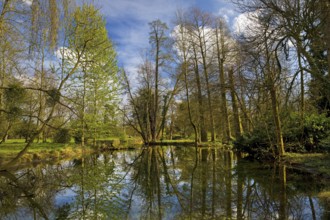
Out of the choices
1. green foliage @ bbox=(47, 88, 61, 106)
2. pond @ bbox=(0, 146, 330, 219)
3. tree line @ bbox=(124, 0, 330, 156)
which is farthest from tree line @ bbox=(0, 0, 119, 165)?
tree line @ bbox=(124, 0, 330, 156)

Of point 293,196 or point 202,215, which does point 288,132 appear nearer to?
point 293,196

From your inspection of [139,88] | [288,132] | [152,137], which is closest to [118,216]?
[288,132]

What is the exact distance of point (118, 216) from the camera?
477 cm

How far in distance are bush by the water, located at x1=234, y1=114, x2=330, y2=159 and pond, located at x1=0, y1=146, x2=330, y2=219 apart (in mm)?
2624

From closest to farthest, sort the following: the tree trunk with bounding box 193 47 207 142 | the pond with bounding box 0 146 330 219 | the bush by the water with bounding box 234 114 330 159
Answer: the pond with bounding box 0 146 330 219 < the bush by the water with bounding box 234 114 330 159 < the tree trunk with bounding box 193 47 207 142

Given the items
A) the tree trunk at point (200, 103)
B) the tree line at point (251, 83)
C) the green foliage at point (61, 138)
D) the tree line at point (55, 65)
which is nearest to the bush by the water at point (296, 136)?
the tree line at point (251, 83)

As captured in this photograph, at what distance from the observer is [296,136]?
37.9 feet

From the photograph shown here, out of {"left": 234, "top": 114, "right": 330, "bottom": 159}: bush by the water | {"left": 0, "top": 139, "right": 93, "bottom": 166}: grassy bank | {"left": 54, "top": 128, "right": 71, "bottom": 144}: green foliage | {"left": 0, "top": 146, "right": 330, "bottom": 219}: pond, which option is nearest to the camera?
{"left": 0, "top": 146, "right": 330, "bottom": 219}: pond

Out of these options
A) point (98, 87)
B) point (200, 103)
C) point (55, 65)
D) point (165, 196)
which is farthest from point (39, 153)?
point (200, 103)

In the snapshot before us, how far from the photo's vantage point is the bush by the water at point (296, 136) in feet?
35.7

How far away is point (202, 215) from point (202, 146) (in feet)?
64.6

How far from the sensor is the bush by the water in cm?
1088

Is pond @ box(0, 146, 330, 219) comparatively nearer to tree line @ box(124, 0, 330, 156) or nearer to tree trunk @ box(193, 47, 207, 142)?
tree line @ box(124, 0, 330, 156)

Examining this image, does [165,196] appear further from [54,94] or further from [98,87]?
[98,87]
